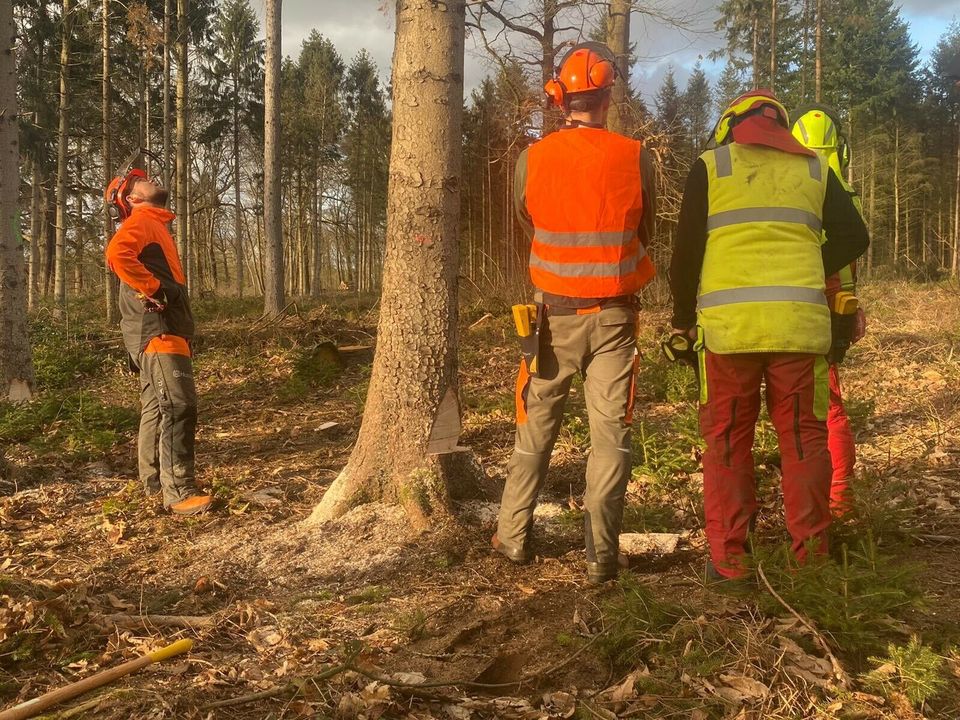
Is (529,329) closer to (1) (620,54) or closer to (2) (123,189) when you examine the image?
(2) (123,189)

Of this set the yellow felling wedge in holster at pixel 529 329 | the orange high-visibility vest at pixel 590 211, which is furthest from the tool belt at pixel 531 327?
the orange high-visibility vest at pixel 590 211

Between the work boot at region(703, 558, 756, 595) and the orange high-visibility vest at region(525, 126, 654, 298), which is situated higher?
the orange high-visibility vest at region(525, 126, 654, 298)

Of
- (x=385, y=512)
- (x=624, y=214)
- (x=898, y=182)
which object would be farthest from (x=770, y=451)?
(x=898, y=182)

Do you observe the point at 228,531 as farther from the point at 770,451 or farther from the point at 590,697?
the point at 770,451

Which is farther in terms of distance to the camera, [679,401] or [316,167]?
[316,167]

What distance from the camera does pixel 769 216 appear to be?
2.79 m

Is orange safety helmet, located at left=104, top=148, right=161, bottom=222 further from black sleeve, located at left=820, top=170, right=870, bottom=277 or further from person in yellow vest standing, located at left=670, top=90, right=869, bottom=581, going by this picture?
black sleeve, located at left=820, top=170, right=870, bottom=277

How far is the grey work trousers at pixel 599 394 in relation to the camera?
10.3ft

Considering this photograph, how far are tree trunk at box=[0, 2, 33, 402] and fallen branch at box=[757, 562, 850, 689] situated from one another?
7723 millimetres

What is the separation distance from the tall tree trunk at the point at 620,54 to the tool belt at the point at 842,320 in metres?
7.56

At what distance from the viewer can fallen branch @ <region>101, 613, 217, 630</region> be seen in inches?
105

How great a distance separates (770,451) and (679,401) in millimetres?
2330

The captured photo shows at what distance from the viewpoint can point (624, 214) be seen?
3.08m

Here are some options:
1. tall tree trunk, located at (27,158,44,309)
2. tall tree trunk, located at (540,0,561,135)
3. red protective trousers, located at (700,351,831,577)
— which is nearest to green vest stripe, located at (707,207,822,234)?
red protective trousers, located at (700,351,831,577)
